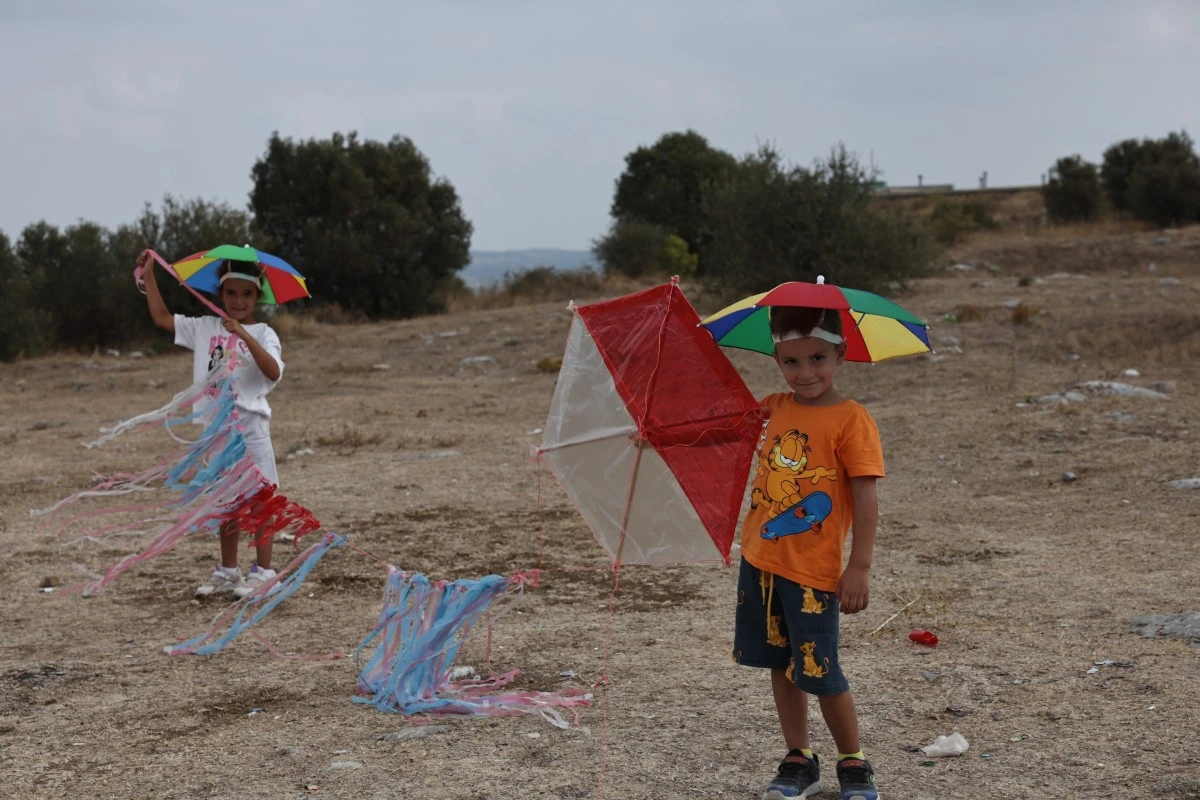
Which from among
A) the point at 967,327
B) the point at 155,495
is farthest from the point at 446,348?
the point at 155,495

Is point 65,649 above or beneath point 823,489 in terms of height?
beneath

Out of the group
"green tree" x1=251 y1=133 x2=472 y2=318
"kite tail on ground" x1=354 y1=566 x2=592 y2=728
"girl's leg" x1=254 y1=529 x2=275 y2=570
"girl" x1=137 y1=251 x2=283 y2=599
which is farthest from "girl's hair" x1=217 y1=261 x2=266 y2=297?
"green tree" x1=251 y1=133 x2=472 y2=318

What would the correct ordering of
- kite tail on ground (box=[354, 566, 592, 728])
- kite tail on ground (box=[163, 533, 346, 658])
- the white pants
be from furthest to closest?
1. the white pants
2. kite tail on ground (box=[163, 533, 346, 658])
3. kite tail on ground (box=[354, 566, 592, 728])

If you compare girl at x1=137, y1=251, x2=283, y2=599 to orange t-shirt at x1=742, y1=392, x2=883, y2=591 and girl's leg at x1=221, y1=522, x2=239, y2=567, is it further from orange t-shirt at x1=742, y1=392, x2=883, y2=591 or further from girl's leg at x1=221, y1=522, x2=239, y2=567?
orange t-shirt at x1=742, y1=392, x2=883, y2=591

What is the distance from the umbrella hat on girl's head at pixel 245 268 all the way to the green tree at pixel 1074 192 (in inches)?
1461

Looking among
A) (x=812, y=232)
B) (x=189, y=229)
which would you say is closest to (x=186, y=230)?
(x=189, y=229)

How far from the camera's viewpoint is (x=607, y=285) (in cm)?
2878

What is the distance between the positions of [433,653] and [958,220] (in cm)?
3385

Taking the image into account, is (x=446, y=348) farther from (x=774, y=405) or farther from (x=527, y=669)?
(x=774, y=405)

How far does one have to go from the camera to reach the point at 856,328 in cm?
385

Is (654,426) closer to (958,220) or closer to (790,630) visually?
(790,630)

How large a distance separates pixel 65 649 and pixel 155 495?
3712mm

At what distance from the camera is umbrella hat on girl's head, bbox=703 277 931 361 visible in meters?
3.56

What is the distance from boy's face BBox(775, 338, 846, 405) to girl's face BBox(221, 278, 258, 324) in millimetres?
3161
